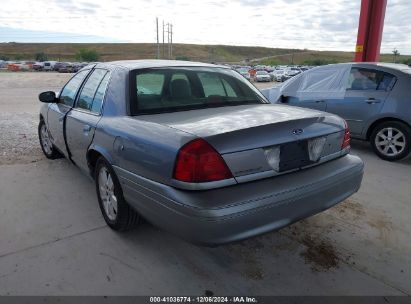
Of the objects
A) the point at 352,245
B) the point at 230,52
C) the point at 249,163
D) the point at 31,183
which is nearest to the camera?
the point at 249,163

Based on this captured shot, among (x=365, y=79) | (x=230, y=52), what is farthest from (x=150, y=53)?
(x=365, y=79)

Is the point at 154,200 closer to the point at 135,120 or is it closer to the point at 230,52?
the point at 135,120

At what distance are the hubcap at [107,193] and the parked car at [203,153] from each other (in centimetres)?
1

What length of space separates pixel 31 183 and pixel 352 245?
373 cm

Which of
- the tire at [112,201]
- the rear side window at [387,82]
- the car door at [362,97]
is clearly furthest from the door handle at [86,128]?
the rear side window at [387,82]

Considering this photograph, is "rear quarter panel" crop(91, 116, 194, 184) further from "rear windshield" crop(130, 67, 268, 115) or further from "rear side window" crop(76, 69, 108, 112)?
"rear side window" crop(76, 69, 108, 112)

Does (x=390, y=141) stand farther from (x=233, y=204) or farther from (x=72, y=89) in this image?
(x=72, y=89)

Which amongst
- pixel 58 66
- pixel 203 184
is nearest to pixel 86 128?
pixel 203 184

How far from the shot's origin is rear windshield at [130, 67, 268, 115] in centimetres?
312

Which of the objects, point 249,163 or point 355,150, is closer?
point 249,163

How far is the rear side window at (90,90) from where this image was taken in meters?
3.65

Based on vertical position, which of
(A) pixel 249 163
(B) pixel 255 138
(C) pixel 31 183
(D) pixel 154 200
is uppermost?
(B) pixel 255 138

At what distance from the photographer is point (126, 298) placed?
8.02 feet

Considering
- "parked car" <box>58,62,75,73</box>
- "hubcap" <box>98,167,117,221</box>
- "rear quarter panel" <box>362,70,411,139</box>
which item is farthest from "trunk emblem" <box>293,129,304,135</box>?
"parked car" <box>58,62,75,73</box>
